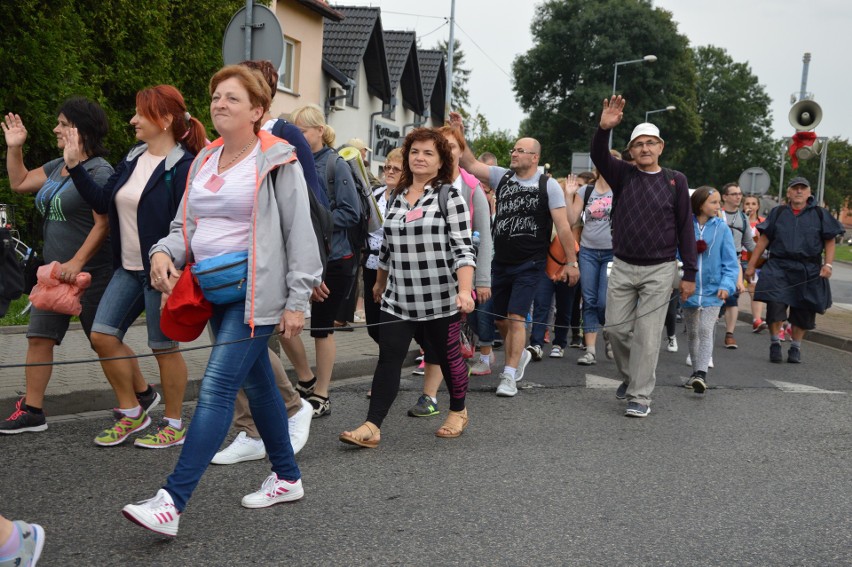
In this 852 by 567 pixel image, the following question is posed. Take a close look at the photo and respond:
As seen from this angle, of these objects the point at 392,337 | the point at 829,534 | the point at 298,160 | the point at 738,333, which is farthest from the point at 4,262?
the point at 738,333

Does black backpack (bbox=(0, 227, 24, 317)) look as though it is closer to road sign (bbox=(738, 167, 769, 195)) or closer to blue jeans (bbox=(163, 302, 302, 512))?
blue jeans (bbox=(163, 302, 302, 512))

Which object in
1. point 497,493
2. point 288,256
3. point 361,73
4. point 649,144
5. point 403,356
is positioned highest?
point 361,73

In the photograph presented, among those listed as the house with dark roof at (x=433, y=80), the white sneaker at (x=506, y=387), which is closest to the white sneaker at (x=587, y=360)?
the white sneaker at (x=506, y=387)

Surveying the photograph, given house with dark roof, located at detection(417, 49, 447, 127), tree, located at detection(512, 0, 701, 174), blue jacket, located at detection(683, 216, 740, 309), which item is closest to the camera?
blue jacket, located at detection(683, 216, 740, 309)

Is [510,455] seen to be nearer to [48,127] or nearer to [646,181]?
[646,181]

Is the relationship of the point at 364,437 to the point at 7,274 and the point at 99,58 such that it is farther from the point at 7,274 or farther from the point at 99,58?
the point at 99,58

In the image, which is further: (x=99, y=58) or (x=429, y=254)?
(x=99, y=58)

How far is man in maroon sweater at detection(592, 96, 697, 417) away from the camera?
6.76 m

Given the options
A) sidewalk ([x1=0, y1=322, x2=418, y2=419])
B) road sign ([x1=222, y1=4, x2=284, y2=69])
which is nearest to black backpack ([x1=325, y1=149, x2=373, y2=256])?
sidewalk ([x1=0, y1=322, x2=418, y2=419])

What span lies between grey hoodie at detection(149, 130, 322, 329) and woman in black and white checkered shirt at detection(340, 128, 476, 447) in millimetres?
1586

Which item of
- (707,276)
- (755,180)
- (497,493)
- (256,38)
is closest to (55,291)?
(497,493)

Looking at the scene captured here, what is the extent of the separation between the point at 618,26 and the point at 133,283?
55.3 meters

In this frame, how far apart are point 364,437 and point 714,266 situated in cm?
435

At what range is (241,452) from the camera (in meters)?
5.01
